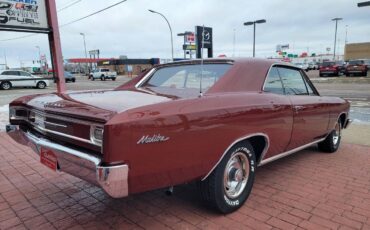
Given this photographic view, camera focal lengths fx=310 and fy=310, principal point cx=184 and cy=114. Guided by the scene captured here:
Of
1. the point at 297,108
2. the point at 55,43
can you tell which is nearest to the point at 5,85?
the point at 55,43

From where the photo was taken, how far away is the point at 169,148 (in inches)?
91.7

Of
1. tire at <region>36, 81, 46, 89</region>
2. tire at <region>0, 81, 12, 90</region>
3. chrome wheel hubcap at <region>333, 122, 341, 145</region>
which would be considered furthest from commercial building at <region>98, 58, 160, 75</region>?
chrome wheel hubcap at <region>333, 122, 341, 145</region>

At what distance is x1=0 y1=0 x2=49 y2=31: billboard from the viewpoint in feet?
19.1

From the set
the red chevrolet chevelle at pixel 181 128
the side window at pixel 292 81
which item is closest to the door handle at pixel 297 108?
the red chevrolet chevelle at pixel 181 128

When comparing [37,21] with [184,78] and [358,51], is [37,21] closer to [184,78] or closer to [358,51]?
[184,78]

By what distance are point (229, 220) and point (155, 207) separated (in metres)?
0.78

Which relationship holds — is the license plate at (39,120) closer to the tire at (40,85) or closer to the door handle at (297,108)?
the door handle at (297,108)

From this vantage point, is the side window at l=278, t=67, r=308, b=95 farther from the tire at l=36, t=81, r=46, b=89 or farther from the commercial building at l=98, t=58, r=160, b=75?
the commercial building at l=98, t=58, r=160, b=75

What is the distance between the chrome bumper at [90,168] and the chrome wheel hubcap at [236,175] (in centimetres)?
120

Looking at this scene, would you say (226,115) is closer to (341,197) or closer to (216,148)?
(216,148)

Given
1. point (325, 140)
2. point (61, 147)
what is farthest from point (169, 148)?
point (325, 140)

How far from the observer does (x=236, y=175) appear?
3129mm

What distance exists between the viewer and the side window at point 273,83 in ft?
11.7

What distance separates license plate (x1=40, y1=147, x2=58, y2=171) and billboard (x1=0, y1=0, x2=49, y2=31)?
414cm
